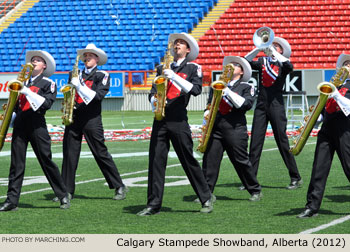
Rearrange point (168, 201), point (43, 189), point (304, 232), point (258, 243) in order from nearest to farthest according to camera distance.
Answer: point (258, 243), point (304, 232), point (168, 201), point (43, 189)

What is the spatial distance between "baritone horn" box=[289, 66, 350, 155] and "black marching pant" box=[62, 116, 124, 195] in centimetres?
242

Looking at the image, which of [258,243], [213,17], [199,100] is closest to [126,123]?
[199,100]

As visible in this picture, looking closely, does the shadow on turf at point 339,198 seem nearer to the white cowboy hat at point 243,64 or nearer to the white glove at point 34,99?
the white cowboy hat at point 243,64

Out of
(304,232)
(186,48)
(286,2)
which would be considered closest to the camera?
(304,232)

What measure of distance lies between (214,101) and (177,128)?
1.56 ft

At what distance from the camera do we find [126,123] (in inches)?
910

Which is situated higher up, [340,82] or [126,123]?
[340,82]

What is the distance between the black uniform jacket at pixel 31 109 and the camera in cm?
777

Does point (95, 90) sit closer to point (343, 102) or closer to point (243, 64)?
point (243, 64)

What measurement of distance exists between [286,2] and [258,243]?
95.4 ft

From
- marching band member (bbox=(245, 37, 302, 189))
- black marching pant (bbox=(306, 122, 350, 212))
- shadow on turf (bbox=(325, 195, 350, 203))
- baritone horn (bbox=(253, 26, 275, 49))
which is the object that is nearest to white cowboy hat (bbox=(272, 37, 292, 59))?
marching band member (bbox=(245, 37, 302, 189))

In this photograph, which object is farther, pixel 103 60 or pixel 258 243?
pixel 103 60

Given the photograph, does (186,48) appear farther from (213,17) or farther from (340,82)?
(213,17)

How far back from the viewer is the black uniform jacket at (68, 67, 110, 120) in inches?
331
